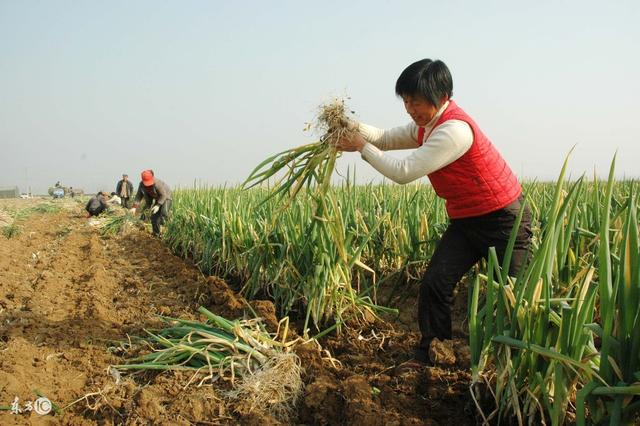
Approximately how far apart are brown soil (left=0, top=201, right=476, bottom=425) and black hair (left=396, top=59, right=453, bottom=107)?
1158 mm

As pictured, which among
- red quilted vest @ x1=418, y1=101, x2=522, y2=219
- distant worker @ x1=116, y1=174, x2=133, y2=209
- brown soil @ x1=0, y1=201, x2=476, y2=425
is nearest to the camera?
brown soil @ x1=0, y1=201, x2=476, y2=425

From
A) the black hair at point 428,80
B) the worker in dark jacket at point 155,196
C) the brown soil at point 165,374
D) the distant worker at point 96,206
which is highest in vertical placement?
the black hair at point 428,80

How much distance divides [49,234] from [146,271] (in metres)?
4.83

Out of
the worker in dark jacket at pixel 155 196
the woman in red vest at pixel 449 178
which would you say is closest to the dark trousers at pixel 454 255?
the woman in red vest at pixel 449 178

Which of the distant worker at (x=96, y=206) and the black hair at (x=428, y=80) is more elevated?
the black hair at (x=428, y=80)

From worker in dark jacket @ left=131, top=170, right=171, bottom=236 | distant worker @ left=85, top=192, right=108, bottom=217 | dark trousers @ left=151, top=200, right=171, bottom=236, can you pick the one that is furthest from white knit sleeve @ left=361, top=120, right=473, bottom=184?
distant worker @ left=85, top=192, right=108, bottom=217

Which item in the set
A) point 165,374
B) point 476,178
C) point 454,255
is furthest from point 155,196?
point 476,178

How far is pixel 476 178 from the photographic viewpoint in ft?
7.12

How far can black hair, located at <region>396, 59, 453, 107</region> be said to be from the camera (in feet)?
6.95

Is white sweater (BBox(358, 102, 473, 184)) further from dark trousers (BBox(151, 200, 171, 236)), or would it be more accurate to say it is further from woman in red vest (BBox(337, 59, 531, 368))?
dark trousers (BBox(151, 200, 171, 236))

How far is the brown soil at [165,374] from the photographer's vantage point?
192 cm

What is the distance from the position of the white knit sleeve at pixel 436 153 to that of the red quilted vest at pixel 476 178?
7cm

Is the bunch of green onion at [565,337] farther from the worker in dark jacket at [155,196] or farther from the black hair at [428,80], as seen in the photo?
the worker in dark jacket at [155,196]

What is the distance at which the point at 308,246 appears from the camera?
115 inches
